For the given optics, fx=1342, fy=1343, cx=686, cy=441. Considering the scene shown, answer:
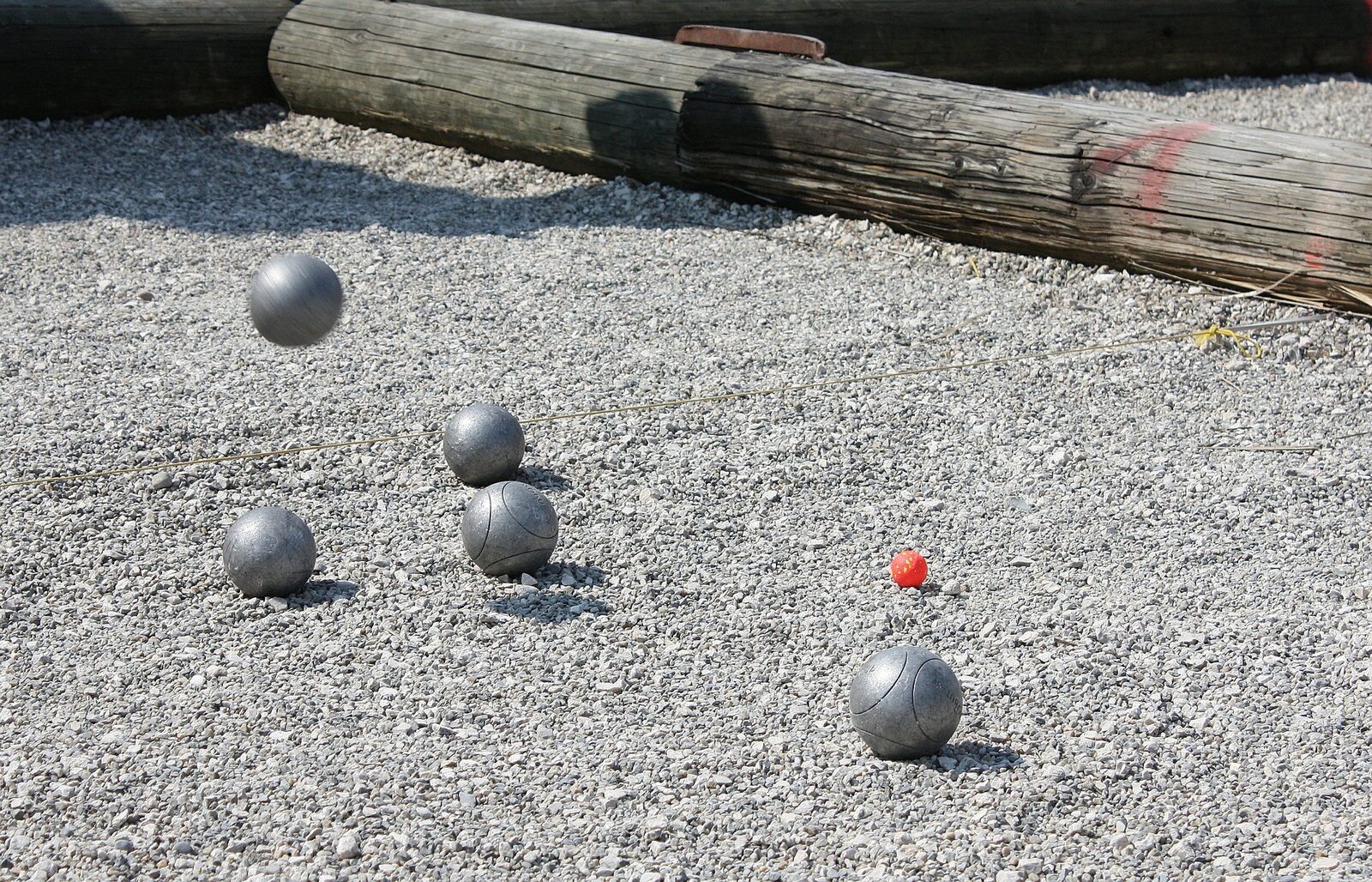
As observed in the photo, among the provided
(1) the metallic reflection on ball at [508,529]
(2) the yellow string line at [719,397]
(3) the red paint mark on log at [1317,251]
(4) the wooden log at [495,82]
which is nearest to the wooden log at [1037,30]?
(4) the wooden log at [495,82]

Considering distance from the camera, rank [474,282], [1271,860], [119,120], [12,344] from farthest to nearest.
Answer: [119,120] → [474,282] → [12,344] → [1271,860]

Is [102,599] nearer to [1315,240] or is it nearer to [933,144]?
[933,144]

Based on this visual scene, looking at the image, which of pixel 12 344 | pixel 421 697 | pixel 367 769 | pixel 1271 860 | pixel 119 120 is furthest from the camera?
pixel 119 120

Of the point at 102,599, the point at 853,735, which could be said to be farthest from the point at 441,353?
the point at 853,735

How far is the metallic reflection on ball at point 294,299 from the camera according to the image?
4863 millimetres

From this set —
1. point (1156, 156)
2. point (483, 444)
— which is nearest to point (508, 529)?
point (483, 444)

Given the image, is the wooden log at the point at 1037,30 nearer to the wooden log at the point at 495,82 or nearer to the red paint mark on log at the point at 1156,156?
the wooden log at the point at 495,82

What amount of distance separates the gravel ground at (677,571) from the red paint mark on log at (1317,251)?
11.7 inches

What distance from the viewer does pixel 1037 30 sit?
11695 millimetres

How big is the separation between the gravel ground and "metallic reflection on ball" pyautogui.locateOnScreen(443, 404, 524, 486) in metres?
0.12

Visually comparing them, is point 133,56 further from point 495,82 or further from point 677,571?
point 677,571

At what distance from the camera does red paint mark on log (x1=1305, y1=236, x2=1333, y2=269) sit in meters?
6.52

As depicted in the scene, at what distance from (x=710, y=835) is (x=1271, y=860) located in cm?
134

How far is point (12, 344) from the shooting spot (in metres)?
6.17
